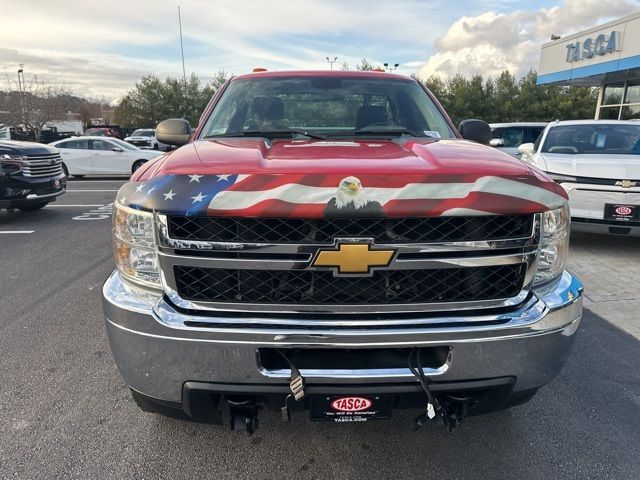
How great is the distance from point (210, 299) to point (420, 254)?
2.77 ft

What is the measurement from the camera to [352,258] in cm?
179

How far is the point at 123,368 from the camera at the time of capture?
1.97 m

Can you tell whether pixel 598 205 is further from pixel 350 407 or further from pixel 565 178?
pixel 350 407

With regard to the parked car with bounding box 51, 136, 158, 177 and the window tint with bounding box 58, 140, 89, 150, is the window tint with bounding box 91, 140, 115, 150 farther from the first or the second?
the window tint with bounding box 58, 140, 89, 150

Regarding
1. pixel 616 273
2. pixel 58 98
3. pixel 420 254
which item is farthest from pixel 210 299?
pixel 58 98

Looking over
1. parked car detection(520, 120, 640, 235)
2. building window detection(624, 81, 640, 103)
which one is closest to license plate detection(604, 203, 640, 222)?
parked car detection(520, 120, 640, 235)

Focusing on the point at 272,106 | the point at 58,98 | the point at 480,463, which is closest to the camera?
the point at 480,463

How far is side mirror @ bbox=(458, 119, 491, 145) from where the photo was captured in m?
3.36

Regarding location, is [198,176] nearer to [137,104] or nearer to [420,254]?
[420,254]

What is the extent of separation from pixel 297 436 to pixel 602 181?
517cm

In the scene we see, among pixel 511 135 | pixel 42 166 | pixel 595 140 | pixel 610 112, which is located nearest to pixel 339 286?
pixel 595 140

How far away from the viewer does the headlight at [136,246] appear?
187 centimetres

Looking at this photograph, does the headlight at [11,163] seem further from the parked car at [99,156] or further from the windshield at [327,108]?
the parked car at [99,156]

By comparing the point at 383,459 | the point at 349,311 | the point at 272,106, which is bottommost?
the point at 383,459
